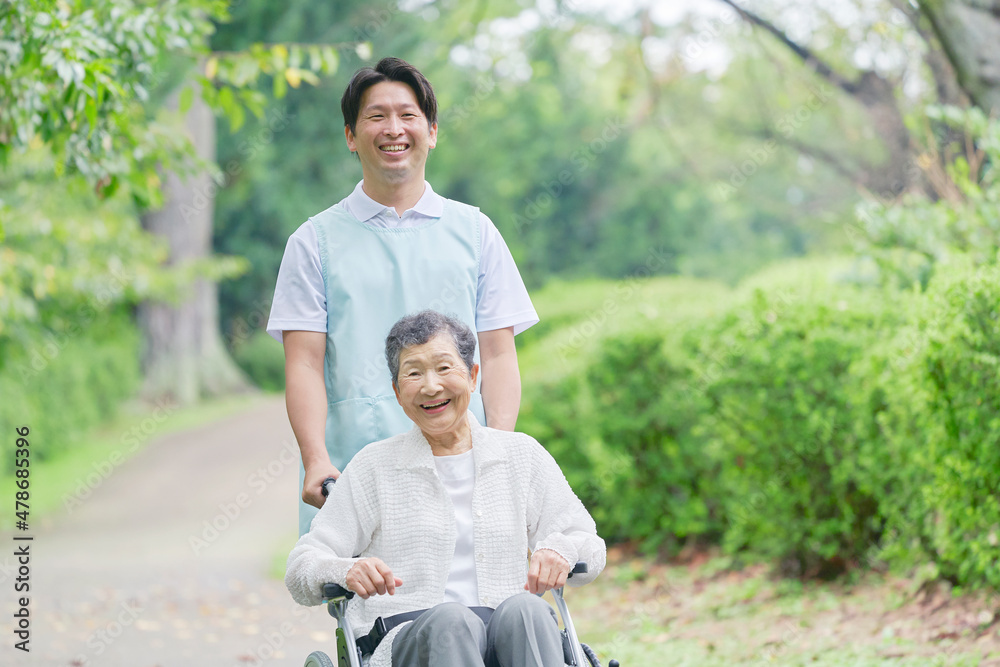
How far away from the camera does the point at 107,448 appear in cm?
1543

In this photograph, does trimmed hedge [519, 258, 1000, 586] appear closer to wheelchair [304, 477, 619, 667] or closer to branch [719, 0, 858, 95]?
wheelchair [304, 477, 619, 667]

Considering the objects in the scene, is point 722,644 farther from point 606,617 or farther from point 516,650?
point 516,650

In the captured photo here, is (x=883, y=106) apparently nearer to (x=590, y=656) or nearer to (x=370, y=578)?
(x=590, y=656)

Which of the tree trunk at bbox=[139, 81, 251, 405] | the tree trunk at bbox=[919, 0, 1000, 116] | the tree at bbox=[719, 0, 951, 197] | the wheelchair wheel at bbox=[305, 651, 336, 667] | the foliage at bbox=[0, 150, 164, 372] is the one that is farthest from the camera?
the tree trunk at bbox=[139, 81, 251, 405]

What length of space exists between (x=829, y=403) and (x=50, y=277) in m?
6.27

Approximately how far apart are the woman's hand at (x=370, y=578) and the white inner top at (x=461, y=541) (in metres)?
0.24

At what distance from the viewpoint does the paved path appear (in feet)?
18.9

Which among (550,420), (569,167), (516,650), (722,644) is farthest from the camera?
(569,167)

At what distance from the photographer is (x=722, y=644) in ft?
17.2

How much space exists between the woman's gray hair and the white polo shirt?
27cm

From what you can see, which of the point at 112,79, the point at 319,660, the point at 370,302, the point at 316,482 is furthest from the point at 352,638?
the point at 112,79

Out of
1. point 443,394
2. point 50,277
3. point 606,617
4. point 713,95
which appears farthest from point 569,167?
point 443,394

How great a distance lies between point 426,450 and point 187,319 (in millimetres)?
18917

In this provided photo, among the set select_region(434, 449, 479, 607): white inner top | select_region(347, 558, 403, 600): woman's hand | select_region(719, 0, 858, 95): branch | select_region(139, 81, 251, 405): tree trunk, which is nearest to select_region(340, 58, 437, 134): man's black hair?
select_region(434, 449, 479, 607): white inner top
